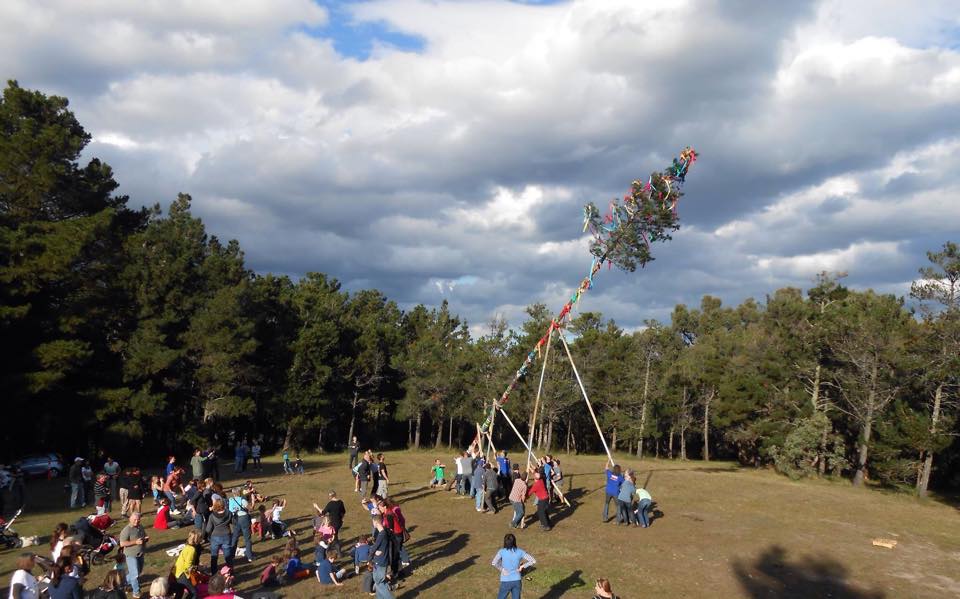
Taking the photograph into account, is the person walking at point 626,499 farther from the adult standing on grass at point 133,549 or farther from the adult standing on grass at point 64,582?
the adult standing on grass at point 64,582

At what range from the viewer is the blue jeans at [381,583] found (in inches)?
396

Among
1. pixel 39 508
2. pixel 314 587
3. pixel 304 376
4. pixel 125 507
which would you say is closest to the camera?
pixel 314 587

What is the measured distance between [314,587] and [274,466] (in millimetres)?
24053

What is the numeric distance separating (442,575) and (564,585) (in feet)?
8.04

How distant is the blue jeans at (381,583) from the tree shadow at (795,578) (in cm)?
690

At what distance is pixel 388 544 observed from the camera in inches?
434

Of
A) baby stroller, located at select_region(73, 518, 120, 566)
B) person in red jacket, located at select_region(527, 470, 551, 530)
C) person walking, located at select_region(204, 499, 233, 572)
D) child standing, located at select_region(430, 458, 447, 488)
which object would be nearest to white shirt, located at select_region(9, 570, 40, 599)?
baby stroller, located at select_region(73, 518, 120, 566)

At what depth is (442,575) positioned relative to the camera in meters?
12.8

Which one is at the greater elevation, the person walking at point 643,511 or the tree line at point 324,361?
the tree line at point 324,361

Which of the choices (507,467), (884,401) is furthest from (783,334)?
(507,467)

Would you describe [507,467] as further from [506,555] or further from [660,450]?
[660,450]

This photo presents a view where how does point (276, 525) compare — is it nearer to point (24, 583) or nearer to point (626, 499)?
point (24, 583)

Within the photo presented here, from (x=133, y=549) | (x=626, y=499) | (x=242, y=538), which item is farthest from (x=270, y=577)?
(x=626, y=499)

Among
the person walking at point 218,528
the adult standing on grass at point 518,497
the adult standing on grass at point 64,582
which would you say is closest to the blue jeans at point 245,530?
the person walking at point 218,528
